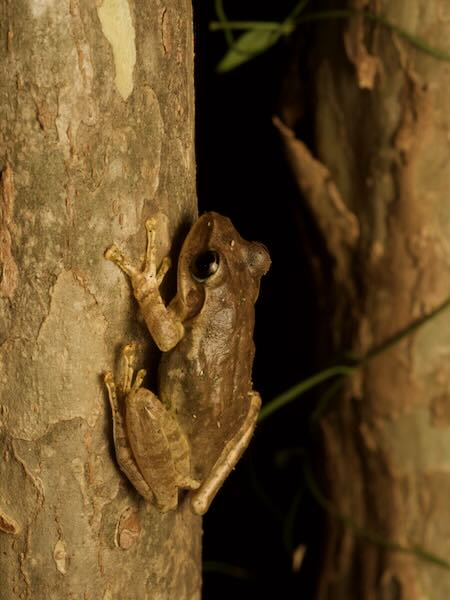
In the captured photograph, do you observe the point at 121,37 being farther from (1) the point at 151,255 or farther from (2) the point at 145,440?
(2) the point at 145,440

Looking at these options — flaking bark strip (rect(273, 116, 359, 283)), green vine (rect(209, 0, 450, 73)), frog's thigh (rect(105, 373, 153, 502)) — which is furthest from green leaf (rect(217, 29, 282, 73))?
frog's thigh (rect(105, 373, 153, 502))

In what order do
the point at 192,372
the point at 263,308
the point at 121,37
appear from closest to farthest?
the point at 121,37 < the point at 192,372 < the point at 263,308

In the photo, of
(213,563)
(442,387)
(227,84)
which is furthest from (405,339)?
(213,563)

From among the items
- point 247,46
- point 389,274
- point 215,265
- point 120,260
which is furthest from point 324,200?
point 120,260

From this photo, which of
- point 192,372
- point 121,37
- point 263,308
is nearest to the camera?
point 121,37

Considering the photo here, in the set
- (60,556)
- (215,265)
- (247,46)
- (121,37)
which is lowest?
(60,556)

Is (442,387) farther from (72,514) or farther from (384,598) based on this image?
(72,514)
